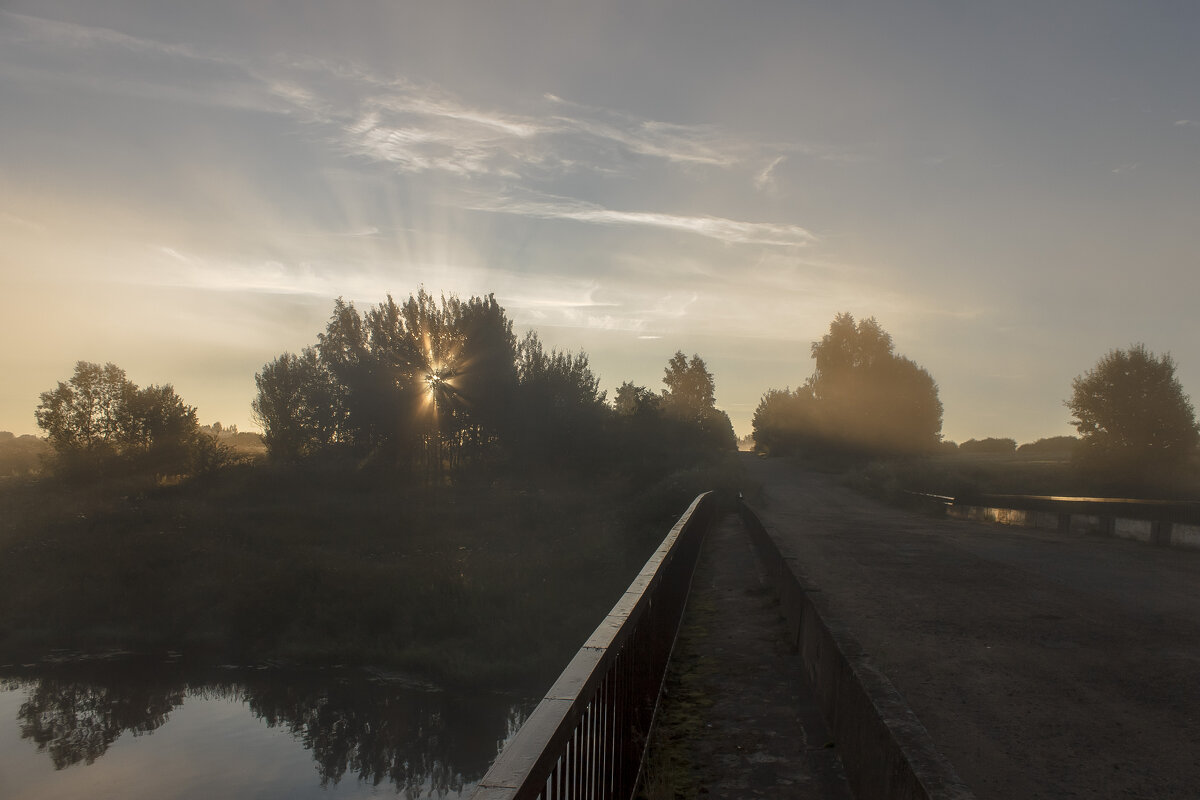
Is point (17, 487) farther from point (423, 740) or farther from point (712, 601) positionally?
point (712, 601)

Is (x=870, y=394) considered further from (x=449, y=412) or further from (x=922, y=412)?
(x=449, y=412)

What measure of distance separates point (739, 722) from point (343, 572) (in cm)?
3405

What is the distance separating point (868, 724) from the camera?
4.10 metres

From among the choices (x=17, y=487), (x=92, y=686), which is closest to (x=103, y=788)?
(x=92, y=686)

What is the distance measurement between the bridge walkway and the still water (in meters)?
18.8

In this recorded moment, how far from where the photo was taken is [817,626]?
6.38 metres

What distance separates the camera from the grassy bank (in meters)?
31.5

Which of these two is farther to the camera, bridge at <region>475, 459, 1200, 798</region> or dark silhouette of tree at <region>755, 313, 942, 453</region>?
dark silhouette of tree at <region>755, 313, 942, 453</region>

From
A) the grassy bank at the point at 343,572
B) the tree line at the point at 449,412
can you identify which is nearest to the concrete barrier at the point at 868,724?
the grassy bank at the point at 343,572

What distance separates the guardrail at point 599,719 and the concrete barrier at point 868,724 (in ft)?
3.99

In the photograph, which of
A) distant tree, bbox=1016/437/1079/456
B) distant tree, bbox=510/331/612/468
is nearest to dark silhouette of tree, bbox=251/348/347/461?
distant tree, bbox=510/331/612/468

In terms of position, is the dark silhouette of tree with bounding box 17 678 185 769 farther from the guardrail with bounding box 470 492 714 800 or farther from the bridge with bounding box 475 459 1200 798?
the guardrail with bounding box 470 492 714 800

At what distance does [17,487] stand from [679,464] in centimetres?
4611

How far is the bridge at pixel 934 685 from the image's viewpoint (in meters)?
4.01
